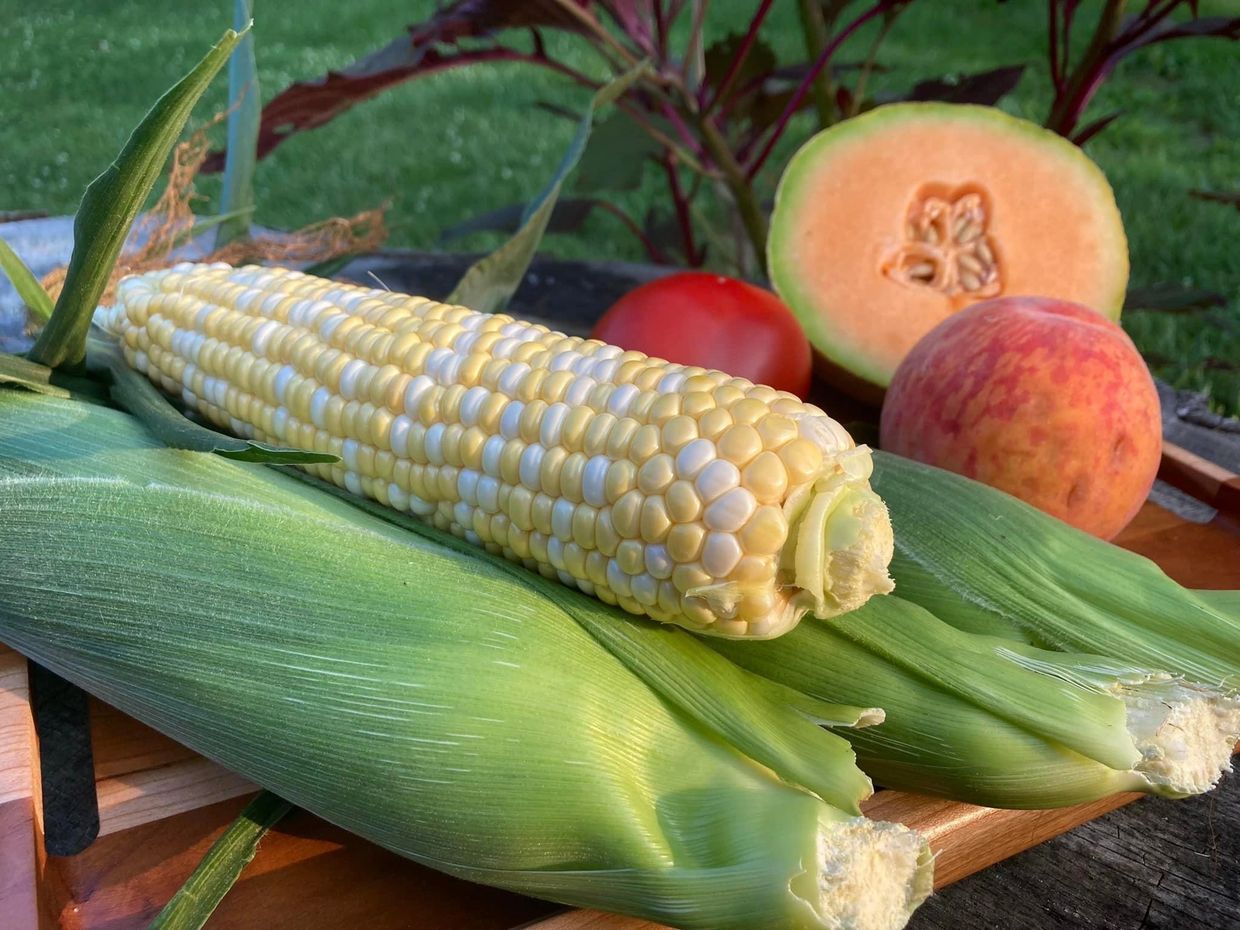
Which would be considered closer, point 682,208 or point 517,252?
point 517,252

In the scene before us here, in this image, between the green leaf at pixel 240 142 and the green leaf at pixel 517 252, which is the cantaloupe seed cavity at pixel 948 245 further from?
the green leaf at pixel 240 142

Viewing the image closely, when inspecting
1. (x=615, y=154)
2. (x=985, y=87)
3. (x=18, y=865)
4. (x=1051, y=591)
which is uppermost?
(x=985, y=87)

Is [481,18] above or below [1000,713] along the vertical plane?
above

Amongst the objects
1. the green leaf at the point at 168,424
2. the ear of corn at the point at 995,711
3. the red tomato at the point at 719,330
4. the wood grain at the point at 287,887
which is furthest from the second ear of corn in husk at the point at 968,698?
the red tomato at the point at 719,330

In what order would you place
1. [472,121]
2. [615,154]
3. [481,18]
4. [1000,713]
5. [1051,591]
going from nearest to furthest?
1. [1000,713]
2. [1051,591]
3. [481,18]
4. [615,154]
5. [472,121]

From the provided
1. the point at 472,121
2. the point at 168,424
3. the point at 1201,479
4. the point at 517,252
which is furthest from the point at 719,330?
the point at 472,121

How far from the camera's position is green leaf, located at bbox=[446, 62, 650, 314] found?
4.21ft

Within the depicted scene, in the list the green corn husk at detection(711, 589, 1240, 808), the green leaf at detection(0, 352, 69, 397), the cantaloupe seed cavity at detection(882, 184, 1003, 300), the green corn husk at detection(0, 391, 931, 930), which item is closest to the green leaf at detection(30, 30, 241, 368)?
the green leaf at detection(0, 352, 69, 397)

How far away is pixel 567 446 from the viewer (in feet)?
2.56

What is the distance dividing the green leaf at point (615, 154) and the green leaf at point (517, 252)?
0.52 metres

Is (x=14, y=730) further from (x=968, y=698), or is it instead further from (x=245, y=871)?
(x=968, y=698)

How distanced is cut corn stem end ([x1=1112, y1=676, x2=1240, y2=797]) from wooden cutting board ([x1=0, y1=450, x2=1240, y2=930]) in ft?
0.42

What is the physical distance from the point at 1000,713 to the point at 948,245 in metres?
0.95

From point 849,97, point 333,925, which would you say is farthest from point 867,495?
point 849,97
